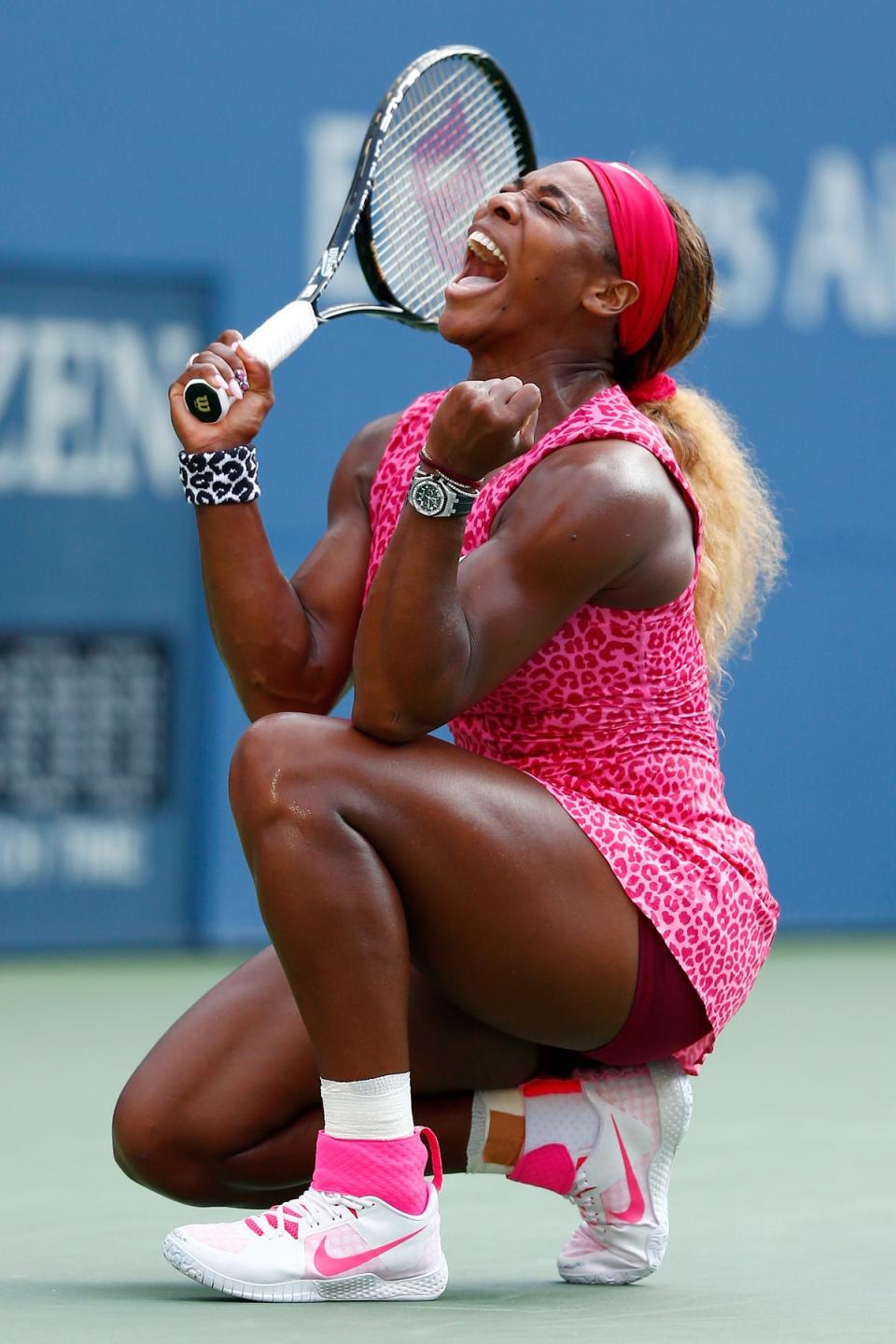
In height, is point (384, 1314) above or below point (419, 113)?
below

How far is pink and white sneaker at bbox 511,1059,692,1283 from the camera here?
2.30 m

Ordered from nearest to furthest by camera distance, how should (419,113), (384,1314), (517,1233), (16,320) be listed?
(384,1314), (517,1233), (419,113), (16,320)

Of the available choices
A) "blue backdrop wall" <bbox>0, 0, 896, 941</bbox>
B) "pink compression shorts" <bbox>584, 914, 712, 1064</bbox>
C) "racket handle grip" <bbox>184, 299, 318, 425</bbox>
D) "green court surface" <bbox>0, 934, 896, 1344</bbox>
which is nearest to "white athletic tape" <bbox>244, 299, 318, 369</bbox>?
"racket handle grip" <bbox>184, 299, 318, 425</bbox>

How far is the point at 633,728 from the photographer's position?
2.34m

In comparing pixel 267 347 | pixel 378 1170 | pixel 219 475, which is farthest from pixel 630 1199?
pixel 267 347

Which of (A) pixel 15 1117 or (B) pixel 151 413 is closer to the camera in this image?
(A) pixel 15 1117

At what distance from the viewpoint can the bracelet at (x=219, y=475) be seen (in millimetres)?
2352

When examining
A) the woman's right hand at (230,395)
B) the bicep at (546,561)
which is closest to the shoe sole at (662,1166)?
the bicep at (546,561)

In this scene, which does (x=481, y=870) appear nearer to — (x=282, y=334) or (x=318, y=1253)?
(x=318, y=1253)

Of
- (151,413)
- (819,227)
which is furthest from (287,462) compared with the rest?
(819,227)

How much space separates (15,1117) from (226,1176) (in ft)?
3.69

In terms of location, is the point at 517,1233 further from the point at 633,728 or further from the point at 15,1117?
the point at 15,1117

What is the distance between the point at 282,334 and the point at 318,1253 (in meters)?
0.97

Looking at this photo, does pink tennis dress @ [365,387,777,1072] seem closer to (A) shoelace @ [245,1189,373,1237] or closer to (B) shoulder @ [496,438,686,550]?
(B) shoulder @ [496,438,686,550]
